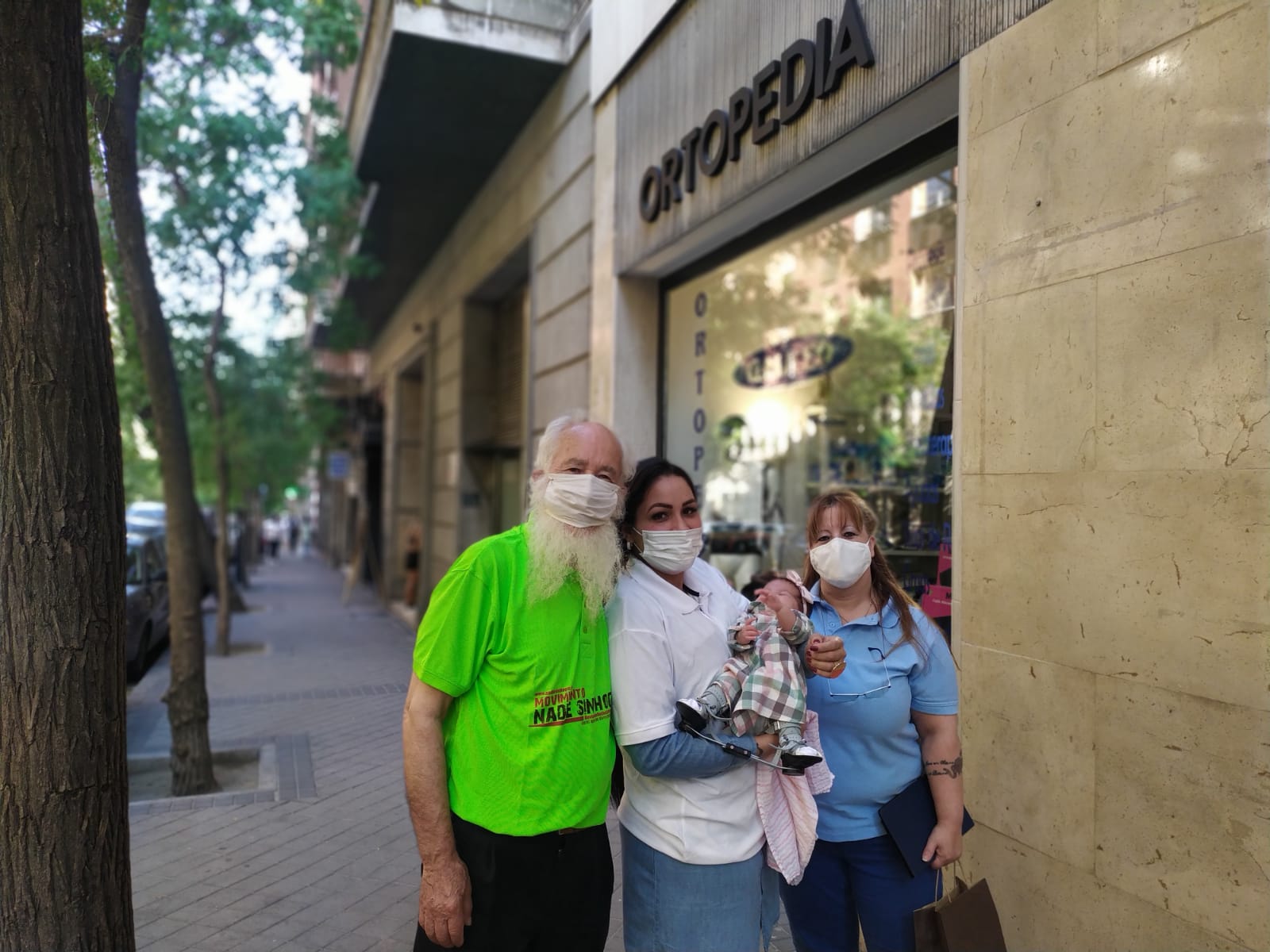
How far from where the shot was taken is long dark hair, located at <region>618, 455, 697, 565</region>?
8.08 ft

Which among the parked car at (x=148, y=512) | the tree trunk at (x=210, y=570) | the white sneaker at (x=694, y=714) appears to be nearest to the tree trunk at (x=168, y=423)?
the white sneaker at (x=694, y=714)

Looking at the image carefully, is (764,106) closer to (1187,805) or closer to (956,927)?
(1187,805)

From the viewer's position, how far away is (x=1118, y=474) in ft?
9.80

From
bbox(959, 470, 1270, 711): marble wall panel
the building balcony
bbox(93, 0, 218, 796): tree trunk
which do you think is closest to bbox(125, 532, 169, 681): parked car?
bbox(93, 0, 218, 796): tree trunk

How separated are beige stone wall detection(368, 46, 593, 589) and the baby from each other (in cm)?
581

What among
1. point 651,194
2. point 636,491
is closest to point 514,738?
point 636,491

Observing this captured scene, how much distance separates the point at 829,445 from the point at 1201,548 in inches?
257

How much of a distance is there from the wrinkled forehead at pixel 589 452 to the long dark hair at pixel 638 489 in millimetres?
67

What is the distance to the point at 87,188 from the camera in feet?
8.68

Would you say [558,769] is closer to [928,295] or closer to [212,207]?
[928,295]

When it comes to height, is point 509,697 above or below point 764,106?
below

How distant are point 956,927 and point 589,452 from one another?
1556 mm

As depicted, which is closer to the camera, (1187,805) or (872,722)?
(872,722)

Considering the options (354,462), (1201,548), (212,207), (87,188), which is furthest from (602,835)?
(354,462)
